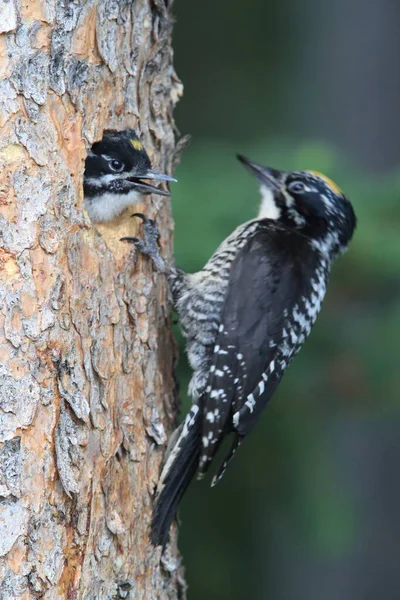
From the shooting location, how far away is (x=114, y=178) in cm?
352

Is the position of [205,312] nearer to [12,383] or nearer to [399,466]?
[12,383]

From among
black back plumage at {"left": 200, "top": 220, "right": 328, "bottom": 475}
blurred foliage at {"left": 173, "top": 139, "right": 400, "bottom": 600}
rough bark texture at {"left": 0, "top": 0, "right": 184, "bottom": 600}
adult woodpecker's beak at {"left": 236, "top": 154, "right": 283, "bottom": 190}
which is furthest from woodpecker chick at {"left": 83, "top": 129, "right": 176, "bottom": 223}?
adult woodpecker's beak at {"left": 236, "top": 154, "right": 283, "bottom": 190}

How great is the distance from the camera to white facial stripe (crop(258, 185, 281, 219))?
425 centimetres

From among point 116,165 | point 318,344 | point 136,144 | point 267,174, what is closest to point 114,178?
point 116,165

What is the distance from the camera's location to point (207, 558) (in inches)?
247

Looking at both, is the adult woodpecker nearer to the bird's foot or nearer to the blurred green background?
the bird's foot

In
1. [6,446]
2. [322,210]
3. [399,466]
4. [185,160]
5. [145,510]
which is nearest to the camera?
[6,446]

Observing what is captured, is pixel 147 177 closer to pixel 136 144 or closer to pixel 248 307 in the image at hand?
pixel 136 144

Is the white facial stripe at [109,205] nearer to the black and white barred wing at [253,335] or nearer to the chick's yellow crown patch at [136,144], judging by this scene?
the chick's yellow crown patch at [136,144]

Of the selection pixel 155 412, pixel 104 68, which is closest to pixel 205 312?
pixel 155 412

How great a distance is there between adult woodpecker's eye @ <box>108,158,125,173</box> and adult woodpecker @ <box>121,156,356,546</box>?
0.22m

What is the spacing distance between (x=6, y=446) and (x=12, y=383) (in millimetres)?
185

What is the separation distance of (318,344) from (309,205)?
0.74m

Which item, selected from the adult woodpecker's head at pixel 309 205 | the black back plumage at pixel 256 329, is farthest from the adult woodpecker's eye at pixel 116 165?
the adult woodpecker's head at pixel 309 205
